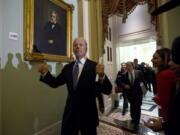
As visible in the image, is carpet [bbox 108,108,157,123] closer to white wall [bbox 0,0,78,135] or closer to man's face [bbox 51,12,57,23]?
white wall [bbox 0,0,78,135]

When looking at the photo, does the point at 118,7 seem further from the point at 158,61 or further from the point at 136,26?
the point at 158,61

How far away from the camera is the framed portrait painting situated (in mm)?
→ 1664

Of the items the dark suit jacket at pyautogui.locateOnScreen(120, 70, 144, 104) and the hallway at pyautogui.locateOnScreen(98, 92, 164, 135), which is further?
the dark suit jacket at pyautogui.locateOnScreen(120, 70, 144, 104)

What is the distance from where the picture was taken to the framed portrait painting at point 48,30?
5.46ft

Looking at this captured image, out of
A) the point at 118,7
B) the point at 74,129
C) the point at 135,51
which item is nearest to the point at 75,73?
the point at 74,129

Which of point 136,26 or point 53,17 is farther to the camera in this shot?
point 136,26

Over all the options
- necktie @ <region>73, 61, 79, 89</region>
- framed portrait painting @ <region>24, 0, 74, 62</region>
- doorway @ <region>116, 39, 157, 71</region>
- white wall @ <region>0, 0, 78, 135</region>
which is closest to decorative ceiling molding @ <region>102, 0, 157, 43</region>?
framed portrait painting @ <region>24, 0, 74, 62</region>

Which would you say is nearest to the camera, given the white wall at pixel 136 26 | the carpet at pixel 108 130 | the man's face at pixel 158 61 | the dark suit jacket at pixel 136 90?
the man's face at pixel 158 61

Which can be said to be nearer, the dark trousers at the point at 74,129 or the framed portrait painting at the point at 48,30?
the dark trousers at the point at 74,129

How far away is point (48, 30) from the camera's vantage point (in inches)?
77.1

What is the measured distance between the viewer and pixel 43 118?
1918mm

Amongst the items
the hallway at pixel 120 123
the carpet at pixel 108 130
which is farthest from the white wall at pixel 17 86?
the hallway at pixel 120 123

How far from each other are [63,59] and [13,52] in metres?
0.87

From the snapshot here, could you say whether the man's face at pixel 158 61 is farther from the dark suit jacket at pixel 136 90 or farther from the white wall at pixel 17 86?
the white wall at pixel 17 86
